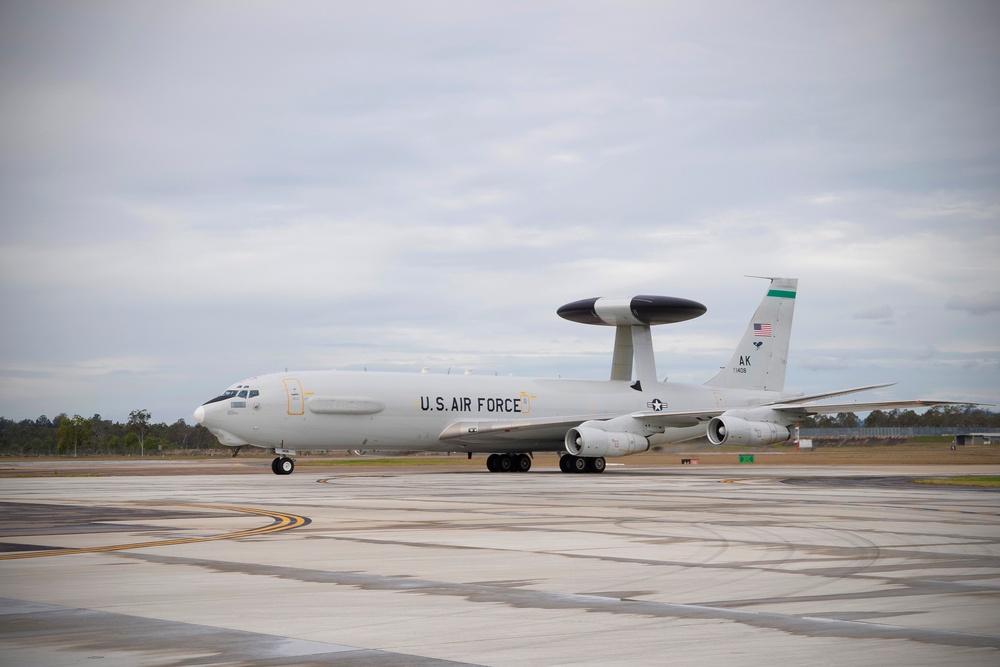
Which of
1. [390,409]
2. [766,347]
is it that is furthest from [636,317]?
[390,409]

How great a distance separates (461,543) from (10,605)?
6.40m

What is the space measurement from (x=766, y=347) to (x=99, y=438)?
10094 cm

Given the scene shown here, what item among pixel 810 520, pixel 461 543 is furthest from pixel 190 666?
pixel 810 520

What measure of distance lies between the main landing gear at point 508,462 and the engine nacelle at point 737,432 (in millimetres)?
9254

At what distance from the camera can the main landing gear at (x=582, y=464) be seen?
4556 centimetres

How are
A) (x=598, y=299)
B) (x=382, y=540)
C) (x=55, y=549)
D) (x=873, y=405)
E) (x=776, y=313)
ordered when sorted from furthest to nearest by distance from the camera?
1. (x=776, y=313)
2. (x=598, y=299)
3. (x=873, y=405)
4. (x=382, y=540)
5. (x=55, y=549)

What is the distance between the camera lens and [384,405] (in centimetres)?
4303

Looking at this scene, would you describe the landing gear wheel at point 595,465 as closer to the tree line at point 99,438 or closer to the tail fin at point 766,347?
the tail fin at point 766,347

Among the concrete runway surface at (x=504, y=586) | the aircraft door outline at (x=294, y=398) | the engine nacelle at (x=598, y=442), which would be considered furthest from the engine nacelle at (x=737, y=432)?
the concrete runway surface at (x=504, y=586)

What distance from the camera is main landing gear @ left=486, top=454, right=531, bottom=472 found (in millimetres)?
48781

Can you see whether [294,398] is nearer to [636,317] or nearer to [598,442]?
[598,442]

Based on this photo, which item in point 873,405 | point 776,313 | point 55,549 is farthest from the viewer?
point 776,313

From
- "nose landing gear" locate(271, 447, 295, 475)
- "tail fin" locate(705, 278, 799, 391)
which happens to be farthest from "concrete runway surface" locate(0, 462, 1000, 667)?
"tail fin" locate(705, 278, 799, 391)

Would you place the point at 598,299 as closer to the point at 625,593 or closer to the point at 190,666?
the point at 625,593
